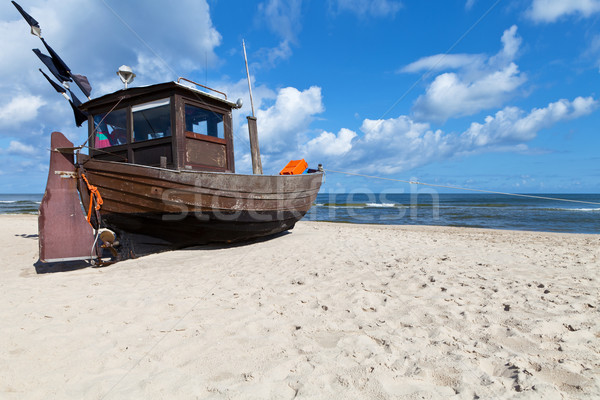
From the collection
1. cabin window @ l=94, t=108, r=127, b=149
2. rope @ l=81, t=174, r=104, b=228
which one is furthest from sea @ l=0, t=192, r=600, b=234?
cabin window @ l=94, t=108, r=127, b=149

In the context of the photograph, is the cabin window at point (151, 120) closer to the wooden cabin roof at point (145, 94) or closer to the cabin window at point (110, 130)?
the wooden cabin roof at point (145, 94)

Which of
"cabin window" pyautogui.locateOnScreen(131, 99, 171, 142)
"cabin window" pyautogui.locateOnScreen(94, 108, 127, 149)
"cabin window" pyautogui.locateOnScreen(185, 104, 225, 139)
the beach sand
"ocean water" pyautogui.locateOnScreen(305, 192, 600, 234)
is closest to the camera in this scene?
the beach sand

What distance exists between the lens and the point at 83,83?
7.59m

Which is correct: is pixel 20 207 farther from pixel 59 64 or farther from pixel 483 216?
pixel 483 216

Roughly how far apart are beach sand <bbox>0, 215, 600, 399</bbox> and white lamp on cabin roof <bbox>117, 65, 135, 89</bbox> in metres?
4.08

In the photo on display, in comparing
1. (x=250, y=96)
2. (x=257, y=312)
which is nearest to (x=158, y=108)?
(x=250, y=96)

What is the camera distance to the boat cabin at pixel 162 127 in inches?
242

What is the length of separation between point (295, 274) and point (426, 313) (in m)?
2.13

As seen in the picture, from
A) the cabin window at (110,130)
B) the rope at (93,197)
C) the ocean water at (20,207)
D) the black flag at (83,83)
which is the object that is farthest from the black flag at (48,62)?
the ocean water at (20,207)

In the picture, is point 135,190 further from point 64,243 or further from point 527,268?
point 527,268

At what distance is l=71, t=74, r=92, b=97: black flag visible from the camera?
751 centimetres

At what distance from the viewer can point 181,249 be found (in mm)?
7465

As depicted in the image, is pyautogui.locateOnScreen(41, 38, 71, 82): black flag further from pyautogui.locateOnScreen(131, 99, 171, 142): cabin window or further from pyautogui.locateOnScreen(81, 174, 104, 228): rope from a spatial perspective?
pyautogui.locateOnScreen(81, 174, 104, 228): rope

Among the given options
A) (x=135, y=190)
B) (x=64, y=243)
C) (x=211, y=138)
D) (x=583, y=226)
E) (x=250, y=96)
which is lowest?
(x=583, y=226)
